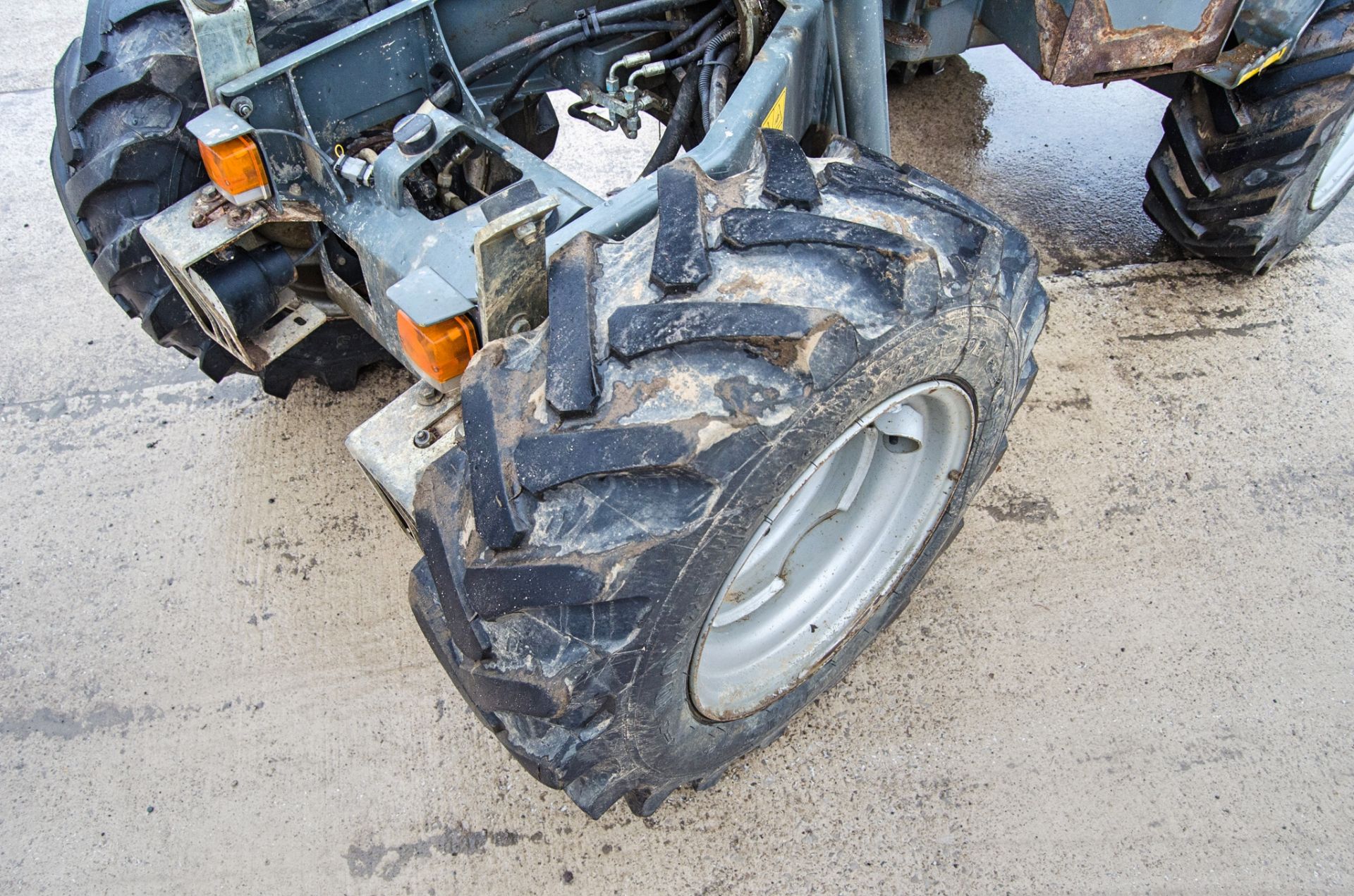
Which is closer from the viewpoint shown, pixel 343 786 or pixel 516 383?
pixel 516 383

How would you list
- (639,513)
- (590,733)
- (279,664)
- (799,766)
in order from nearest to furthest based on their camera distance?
→ (639,513)
(590,733)
(799,766)
(279,664)

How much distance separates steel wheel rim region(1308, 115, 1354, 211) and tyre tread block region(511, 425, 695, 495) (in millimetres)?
2605

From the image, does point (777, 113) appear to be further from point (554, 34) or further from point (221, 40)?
point (221, 40)

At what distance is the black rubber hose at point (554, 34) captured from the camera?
7.28 feet

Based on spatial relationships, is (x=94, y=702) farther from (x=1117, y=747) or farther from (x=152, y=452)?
(x=1117, y=747)

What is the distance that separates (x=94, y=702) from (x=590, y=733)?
60.0 inches

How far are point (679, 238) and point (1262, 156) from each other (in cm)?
211

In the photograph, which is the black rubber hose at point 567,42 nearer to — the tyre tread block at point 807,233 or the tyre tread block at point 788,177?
the tyre tread block at point 788,177

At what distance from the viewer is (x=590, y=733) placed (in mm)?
1619

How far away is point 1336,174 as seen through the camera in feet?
10.1

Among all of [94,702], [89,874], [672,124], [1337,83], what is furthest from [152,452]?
[1337,83]

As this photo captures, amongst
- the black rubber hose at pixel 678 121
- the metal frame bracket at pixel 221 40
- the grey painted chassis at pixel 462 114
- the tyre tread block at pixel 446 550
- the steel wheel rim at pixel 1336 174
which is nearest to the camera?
the tyre tread block at pixel 446 550

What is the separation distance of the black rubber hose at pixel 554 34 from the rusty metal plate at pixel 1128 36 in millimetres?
869

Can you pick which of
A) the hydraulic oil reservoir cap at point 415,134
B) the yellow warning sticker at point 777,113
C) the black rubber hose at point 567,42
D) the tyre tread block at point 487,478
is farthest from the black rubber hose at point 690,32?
the tyre tread block at point 487,478
